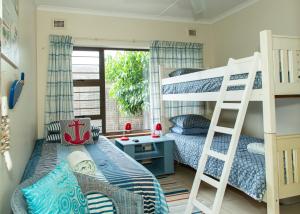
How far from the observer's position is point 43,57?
11.7 ft

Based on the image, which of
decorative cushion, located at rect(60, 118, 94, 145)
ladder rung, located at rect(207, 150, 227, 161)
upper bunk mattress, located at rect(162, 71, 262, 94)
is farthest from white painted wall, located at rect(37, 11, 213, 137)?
ladder rung, located at rect(207, 150, 227, 161)

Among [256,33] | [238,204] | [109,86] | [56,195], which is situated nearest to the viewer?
[56,195]

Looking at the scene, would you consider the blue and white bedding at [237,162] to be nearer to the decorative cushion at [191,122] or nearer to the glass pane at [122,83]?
the decorative cushion at [191,122]

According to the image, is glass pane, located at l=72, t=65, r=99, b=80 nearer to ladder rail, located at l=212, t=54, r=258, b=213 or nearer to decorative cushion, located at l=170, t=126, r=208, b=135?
decorative cushion, located at l=170, t=126, r=208, b=135

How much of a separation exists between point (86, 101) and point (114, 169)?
213cm

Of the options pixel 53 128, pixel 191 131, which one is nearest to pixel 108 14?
pixel 53 128

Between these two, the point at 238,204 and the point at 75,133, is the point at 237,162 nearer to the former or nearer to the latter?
the point at 238,204

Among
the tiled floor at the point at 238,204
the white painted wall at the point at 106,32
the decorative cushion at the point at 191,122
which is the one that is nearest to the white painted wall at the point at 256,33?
the white painted wall at the point at 106,32

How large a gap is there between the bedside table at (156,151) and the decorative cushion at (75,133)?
1.74ft

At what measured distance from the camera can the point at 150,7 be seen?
371cm

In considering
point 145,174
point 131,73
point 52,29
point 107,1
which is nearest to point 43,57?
point 52,29

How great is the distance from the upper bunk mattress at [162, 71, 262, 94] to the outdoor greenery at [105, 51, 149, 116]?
2.39ft

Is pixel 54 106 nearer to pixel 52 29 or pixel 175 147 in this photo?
pixel 52 29

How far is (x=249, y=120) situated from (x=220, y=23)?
172 centimetres
